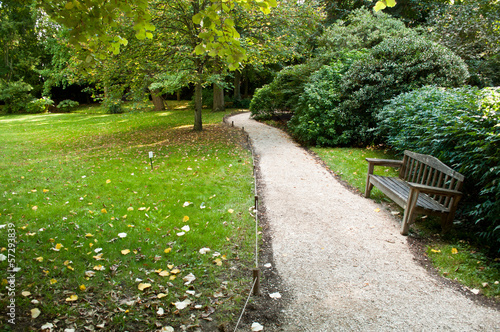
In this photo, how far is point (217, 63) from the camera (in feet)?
37.8

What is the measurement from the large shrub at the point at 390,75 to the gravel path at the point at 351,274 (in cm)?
506

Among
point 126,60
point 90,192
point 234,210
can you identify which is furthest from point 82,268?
point 126,60

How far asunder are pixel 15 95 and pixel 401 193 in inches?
1414

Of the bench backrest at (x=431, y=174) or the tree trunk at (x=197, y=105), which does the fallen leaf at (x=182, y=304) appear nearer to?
the bench backrest at (x=431, y=174)

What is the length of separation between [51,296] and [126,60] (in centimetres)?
942

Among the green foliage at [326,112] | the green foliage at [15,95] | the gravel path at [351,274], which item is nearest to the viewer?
the gravel path at [351,274]

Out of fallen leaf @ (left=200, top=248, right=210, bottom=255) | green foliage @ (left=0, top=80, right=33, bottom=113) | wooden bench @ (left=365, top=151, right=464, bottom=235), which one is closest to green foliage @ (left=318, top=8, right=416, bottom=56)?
wooden bench @ (left=365, top=151, right=464, bottom=235)

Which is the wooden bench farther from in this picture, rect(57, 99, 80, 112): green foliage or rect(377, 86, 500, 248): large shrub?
rect(57, 99, 80, 112): green foliage

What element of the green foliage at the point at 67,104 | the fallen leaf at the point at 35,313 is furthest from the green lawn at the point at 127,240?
the green foliage at the point at 67,104

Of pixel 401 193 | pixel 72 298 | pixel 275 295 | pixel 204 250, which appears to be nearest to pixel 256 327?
pixel 275 295

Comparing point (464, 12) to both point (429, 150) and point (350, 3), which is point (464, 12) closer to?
point (350, 3)

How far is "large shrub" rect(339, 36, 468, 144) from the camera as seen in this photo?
955cm

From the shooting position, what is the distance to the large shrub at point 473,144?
396cm

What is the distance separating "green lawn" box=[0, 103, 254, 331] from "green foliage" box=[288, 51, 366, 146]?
347cm
